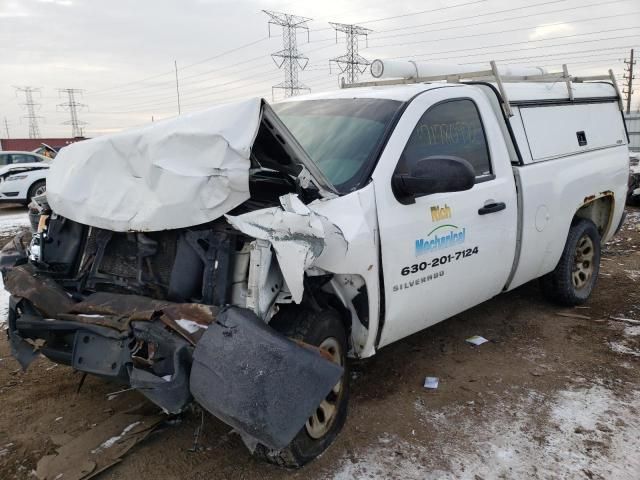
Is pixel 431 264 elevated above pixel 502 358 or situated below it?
above

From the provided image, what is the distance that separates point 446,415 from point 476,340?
1.32 metres

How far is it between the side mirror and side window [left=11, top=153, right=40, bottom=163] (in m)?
16.1

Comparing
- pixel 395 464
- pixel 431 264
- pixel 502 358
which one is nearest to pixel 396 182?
pixel 431 264

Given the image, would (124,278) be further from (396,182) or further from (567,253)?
(567,253)

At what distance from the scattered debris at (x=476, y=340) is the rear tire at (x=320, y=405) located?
5.83 feet

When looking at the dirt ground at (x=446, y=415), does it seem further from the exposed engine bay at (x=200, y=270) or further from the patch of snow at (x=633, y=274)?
the patch of snow at (x=633, y=274)

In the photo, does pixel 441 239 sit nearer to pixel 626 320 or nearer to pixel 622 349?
pixel 622 349

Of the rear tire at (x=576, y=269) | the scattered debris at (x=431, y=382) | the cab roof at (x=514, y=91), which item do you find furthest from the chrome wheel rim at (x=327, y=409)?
the rear tire at (x=576, y=269)

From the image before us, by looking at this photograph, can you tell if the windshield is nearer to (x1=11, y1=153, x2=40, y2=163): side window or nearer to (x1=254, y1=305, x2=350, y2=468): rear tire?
(x1=254, y1=305, x2=350, y2=468): rear tire

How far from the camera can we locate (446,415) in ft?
11.2

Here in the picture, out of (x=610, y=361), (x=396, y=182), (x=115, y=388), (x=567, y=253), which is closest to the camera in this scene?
(x=396, y=182)

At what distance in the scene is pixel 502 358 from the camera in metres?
4.28

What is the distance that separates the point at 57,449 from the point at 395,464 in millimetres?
1875

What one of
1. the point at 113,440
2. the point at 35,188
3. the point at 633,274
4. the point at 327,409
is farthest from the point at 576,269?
the point at 35,188
